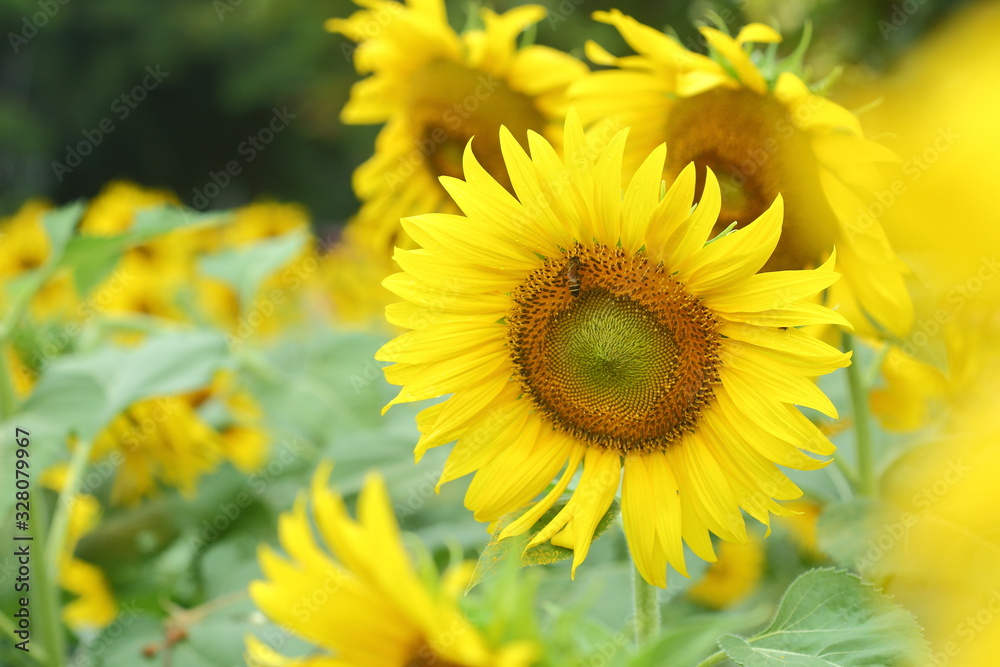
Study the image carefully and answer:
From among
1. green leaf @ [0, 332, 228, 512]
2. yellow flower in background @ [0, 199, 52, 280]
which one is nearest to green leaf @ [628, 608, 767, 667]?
green leaf @ [0, 332, 228, 512]

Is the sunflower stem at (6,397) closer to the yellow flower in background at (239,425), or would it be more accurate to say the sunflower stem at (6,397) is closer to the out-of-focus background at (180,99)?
the yellow flower in background at (239,425)

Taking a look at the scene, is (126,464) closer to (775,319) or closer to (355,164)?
(775,319)

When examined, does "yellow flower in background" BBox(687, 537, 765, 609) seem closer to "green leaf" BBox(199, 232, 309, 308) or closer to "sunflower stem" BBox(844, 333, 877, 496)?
"sunflower stem" BBox(844, 333, 877, 496)

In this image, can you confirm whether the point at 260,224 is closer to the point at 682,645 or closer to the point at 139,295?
the point at 139,295

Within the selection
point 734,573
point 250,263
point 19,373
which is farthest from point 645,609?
point 19,373

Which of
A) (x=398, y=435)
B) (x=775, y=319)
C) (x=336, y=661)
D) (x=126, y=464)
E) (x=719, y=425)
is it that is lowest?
(x=126, y=464)

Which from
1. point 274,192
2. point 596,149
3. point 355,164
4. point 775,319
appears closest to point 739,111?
point 596,149
